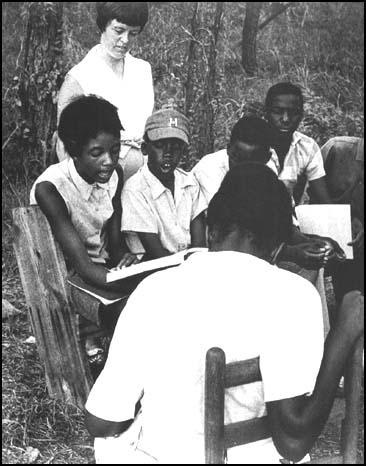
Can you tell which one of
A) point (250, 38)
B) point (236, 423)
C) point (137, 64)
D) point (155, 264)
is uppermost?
point (250, 38)

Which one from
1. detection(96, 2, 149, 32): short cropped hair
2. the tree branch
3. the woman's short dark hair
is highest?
the tree branch

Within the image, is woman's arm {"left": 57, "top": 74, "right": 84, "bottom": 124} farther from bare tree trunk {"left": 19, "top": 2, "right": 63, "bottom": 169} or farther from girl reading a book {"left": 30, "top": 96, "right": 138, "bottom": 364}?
bare tree trunk {"left": 19, "top": 2, "right": 63, "bottom": 169}

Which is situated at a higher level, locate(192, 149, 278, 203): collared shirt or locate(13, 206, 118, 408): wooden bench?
locate(192, 149, 278, 203): collared shirt

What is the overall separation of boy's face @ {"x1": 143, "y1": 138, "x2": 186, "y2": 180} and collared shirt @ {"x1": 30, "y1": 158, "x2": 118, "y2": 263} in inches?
10.0

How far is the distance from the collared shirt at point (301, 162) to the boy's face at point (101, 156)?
4.45 feet

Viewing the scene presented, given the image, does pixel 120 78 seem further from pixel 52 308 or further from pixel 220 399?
pixel 220 399

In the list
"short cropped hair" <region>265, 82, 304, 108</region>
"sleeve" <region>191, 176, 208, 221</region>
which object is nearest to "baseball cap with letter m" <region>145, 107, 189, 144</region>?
"sleeve" <region>191, 176, 208, 221</region>

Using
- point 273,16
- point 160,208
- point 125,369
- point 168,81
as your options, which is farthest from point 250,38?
point 125,369

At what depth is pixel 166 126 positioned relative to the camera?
3699 mm

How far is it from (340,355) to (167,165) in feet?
6.80

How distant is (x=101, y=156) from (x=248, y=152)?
2.85ft

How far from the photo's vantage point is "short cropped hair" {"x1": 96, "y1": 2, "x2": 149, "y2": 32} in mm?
4055

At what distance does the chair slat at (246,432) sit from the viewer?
1863mm

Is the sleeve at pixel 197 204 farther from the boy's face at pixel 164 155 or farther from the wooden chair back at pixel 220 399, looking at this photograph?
the wooden chair back at pixel 220 399
